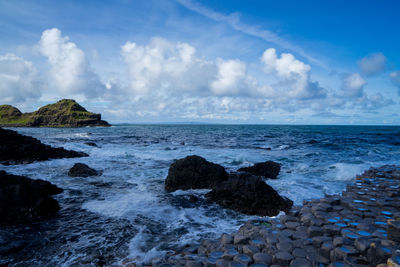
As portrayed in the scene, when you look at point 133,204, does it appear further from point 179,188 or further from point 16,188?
point 16,188

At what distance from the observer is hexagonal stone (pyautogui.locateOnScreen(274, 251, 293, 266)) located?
12.8 feet

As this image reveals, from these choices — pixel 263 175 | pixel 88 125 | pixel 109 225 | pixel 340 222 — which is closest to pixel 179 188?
pixel 109 225

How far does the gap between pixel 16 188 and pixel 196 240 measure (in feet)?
18.3

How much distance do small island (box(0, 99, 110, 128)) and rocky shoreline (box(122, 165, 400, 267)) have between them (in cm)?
13786

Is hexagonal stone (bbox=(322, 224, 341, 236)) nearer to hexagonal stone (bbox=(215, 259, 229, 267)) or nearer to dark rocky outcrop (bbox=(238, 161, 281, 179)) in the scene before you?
hexagonal stone (bbox=(215, 259, 229, 267))

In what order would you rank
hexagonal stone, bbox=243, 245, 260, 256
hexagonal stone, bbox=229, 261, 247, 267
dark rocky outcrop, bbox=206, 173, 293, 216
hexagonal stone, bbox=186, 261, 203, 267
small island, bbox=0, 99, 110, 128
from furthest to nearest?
small island, bbox=0, 99, 110, 128, dark rocky outcrop, bbox=206, 173, 293, 216, hexagonal stone, bbox=243, 245, 260, 256, hexagonal stone, bbox=186, 261, 203, 267, hexagonal stone, bbox=229, 261, 247, 267

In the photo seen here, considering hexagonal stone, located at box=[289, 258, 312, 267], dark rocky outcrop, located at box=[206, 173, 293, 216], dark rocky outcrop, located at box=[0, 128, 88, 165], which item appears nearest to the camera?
hexagonal stone, located at box=[289, 258, 312, 267]

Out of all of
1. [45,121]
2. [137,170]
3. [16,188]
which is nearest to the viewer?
[16,188]

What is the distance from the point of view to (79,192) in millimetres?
9438

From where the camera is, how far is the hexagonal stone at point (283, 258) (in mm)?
3902

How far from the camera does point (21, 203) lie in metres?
6.61

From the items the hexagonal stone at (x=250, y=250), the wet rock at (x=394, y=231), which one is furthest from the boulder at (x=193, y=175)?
the wet rock at (x=394, y=231)

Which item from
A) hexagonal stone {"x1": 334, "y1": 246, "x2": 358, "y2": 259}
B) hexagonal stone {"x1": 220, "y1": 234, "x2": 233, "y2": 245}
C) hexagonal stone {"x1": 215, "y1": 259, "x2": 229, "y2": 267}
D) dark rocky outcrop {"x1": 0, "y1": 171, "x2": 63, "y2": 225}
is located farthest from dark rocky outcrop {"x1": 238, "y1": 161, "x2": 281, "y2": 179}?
dark rocky outcrop {"x1": 0, "y1": 171, "x2": 63, "y2": 225}

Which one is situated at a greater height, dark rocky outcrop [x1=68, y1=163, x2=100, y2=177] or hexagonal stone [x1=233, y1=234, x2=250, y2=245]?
hexagonal stone [x1=233, y1=234, x2=250, y2=245]
